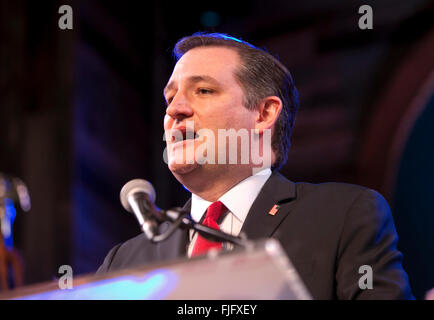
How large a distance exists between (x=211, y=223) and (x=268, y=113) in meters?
0.53

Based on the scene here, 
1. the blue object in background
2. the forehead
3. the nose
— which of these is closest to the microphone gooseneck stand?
the blue object in background

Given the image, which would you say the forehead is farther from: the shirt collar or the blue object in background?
the blue object in background

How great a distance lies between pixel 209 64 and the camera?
1.96 metres

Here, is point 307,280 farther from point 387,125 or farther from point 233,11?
point 233,11

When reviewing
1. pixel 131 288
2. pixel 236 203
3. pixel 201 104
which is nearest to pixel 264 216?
pixel 236 203

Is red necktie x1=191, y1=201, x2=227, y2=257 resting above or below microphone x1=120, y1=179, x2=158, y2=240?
below

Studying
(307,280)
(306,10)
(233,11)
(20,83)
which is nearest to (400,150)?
(306,10)

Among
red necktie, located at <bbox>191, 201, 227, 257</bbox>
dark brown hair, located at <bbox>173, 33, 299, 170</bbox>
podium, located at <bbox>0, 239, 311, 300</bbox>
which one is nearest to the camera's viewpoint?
podium, located at <bbox>0, 239, 311, 300</bbox>

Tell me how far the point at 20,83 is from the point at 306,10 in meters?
1.96

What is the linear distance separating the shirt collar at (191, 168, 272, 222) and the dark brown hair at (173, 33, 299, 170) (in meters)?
0.20

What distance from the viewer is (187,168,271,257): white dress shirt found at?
1772 millimetres

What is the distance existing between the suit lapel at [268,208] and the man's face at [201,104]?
18 cm

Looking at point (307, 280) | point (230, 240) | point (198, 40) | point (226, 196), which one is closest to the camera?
point (230, 240)
